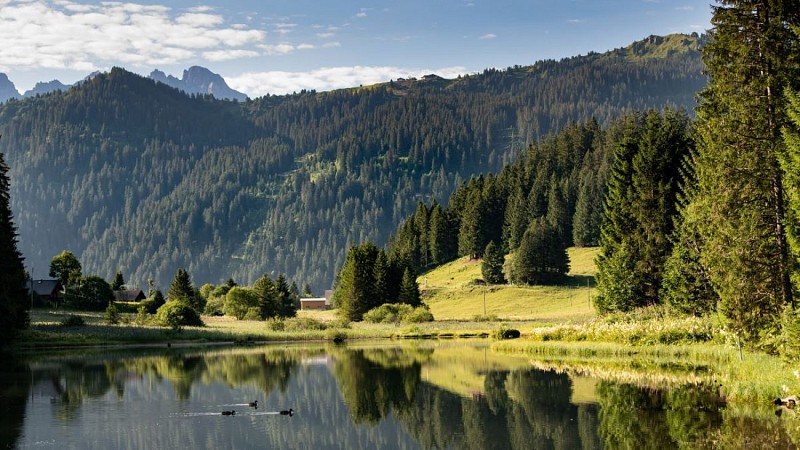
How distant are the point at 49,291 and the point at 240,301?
2853 centimetres

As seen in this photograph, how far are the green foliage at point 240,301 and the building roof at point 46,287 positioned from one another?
2620 centimetres

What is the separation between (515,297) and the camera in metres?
128

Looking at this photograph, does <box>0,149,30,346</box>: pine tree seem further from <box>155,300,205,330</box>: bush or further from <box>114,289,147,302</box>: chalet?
<box>114,289,147,302</box>: chalet

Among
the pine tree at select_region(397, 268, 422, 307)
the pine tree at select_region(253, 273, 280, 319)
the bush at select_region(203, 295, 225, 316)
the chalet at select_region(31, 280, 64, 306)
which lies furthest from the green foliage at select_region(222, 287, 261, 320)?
the chalet at select_region(31, 280, 64, 306)

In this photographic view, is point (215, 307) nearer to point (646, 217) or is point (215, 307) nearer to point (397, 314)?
point (397, 314)

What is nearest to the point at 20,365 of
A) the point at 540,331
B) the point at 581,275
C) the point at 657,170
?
the point at 540,331

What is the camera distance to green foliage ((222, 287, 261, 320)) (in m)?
124

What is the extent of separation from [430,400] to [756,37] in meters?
21.3

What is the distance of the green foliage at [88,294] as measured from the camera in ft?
404

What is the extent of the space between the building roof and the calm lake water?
7031cm

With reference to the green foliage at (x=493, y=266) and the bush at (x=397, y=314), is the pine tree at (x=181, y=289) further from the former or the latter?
the green foliage at (x=493, y=266)

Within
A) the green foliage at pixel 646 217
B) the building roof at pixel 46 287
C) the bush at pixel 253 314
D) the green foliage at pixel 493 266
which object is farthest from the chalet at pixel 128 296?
the green foliage at pixel 646 217

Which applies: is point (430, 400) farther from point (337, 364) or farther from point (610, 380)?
point (337, 364)

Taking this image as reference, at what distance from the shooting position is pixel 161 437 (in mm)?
31109
